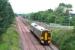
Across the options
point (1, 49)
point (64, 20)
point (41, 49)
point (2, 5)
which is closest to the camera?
point (1, 49)

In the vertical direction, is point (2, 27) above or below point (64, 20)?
above

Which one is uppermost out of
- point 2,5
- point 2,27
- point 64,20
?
point 2,5

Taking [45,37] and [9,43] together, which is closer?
[9,43]

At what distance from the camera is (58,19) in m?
64.9

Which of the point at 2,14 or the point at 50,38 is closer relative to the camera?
the point at 2,14

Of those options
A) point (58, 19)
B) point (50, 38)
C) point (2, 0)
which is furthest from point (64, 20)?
point (2, 0)

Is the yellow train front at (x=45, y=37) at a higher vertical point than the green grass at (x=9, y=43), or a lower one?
lower

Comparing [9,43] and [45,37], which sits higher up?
[9,43]

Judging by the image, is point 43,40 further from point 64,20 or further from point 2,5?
point 64,20

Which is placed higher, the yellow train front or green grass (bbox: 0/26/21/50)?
green grass (bbox: 0/26/21/50)

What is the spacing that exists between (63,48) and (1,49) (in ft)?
19.5

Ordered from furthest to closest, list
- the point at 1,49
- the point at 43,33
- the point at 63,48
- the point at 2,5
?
the point at 43,33, the point at 2,5, the point at 63,48, the point at 1,49

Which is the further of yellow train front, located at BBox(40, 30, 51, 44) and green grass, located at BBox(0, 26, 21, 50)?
yellow train front, located at BBox(40, 30, 51, 44)

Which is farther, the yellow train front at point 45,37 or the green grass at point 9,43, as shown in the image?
the yellow train front at point 45,37
